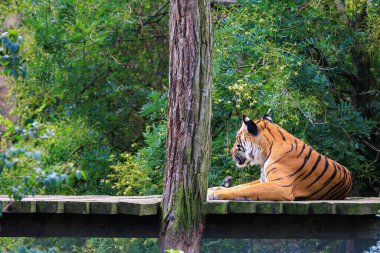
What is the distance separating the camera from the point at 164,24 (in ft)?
39.2

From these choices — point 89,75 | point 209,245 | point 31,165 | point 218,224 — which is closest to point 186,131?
point 218,224

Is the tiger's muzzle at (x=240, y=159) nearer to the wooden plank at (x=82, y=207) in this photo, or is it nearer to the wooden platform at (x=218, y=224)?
the wooden platform at (x=218, y=224)

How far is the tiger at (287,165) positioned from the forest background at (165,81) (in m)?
0.96

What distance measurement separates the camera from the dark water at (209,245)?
10.3m

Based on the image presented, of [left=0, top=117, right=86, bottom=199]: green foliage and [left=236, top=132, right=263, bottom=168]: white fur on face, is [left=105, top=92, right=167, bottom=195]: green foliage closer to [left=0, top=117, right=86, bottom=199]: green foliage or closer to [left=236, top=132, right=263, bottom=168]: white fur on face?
[left=236, top=132, right=263, bottom=168]: white fur on face

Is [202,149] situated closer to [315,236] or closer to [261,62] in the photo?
[315,236]

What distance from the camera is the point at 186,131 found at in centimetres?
573

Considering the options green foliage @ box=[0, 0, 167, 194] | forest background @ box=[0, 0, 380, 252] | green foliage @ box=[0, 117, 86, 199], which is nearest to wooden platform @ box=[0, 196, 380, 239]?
forest background @ box=[0, 0, 380, 252]

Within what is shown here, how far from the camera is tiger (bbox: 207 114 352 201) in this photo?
6.54 m

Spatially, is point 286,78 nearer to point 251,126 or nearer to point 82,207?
point 251,126

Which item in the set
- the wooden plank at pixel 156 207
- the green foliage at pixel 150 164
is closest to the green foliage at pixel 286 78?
the green foliage at pixel 150 164

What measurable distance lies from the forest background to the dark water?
0.77m

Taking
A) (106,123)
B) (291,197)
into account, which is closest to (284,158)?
(291,197)

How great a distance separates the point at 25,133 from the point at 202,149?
2034mm
